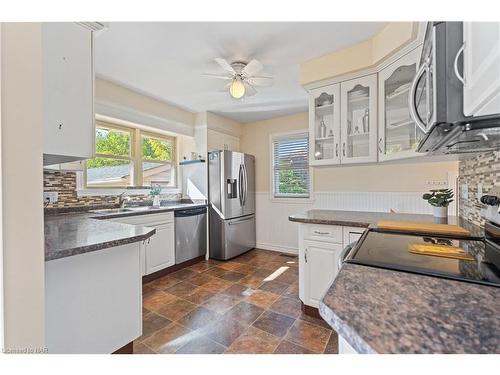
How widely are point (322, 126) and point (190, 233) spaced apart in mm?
2294

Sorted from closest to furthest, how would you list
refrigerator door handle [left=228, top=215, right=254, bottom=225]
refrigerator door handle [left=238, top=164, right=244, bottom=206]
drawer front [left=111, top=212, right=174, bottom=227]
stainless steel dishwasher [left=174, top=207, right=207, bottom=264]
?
drawer front [left=111, top=212, right=174, bottom=227], stainless steel dishwasher [left=174, top=207, right=207, bottom=264], refrigerator door handle [left=228, top=215, right=254, bottom=225], refrigerator door handle [left=238, top=164, right=244, bottom=206]

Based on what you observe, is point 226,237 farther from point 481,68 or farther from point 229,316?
point 481,68

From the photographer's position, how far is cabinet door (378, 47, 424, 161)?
189cm

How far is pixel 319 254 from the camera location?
1.99 metres

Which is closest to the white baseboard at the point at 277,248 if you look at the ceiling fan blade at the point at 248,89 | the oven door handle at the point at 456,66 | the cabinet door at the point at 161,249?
the cabinet door at the point at 161,249

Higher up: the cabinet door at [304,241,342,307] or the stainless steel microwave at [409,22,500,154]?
the stainless steel microwave at [409,22,500,154]

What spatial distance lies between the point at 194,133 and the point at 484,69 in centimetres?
380

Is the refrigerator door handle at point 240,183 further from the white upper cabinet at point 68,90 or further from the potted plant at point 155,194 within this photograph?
the white upper cabinet at point 68,90

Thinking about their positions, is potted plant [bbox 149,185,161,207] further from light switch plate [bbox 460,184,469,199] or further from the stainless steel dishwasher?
light switch plate [bbox 460,184,469,199]

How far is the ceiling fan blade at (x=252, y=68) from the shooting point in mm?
2113

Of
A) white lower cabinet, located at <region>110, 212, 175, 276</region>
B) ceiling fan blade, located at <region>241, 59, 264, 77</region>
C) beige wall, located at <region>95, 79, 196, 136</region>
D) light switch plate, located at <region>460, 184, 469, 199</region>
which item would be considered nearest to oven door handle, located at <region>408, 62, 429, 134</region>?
light switch plate, located at <region>460, 184, 469, 199</region>

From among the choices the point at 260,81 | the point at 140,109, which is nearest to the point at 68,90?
the point at 260,81

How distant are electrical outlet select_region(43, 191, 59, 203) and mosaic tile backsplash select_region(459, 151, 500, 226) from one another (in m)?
3.55
